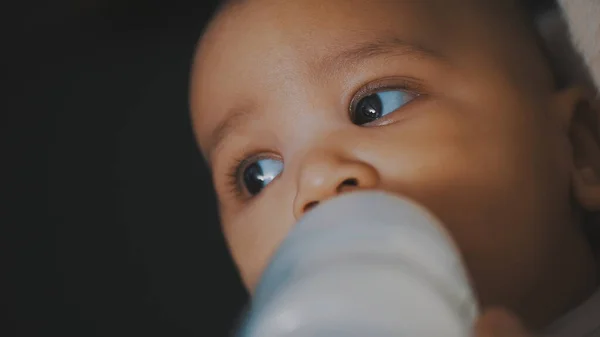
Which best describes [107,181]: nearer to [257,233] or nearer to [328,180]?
[257,233]

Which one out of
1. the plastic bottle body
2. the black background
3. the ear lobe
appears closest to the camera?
the plastic bottle body

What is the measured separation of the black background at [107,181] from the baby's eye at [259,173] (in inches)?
9.0

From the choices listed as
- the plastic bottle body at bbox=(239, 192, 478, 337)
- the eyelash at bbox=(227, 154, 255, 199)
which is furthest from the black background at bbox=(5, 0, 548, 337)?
the plastic bottle body at bbox=(239, 192, 478, 337)

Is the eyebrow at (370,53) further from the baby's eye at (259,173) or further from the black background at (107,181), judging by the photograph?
the black background at (107,181)

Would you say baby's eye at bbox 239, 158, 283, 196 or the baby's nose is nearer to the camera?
the baby's nose

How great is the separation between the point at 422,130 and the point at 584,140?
21 cm

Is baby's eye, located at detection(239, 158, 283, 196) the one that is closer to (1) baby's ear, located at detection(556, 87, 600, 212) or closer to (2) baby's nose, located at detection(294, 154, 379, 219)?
(2) baby's nose, located at detection(294, 154, 379, 219)

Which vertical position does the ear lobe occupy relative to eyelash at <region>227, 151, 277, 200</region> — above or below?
below

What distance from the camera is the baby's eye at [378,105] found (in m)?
0.64

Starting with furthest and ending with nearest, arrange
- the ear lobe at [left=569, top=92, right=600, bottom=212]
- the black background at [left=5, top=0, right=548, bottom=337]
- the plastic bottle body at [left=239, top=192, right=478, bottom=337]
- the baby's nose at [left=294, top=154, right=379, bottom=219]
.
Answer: the black background at [left=5, top=0, right=548, bottom=337] < the ear lobe at [left=569, top=92, right=600, bottom=212] < the baby's nose at [left=294, top=154, right=379, bottom=219] < the plastic bottle body at [left=239, top=192, right=478, bottom=337]

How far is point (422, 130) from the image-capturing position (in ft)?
1.99

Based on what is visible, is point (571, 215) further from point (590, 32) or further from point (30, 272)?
point (30, 272)

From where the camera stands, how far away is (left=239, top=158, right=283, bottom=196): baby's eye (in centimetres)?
71

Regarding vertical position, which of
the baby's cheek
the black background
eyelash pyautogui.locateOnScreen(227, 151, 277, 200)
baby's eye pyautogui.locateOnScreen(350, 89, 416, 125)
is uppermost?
the black background
